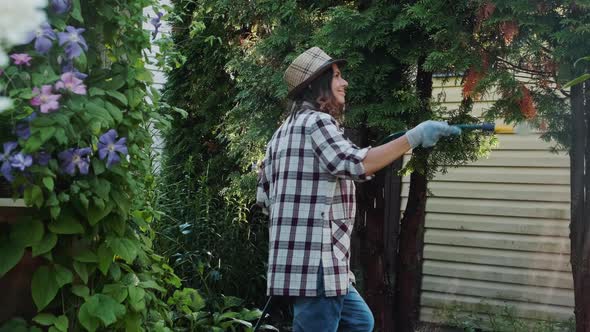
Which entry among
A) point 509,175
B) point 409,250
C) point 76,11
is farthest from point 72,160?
point 509,175

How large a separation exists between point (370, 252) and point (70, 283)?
107 inches

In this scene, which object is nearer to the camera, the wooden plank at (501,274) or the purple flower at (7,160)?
the purple flower at (7,160)

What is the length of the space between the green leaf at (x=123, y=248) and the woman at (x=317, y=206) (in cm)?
57

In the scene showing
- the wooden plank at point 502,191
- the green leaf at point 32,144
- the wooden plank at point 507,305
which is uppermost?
the wooden plank at point 502,191

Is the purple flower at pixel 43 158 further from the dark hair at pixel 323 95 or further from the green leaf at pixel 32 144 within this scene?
the dark hair at pixel 323 95

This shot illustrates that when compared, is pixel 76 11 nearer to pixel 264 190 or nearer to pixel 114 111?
pixel 114 111

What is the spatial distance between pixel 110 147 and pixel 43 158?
228 millimetres

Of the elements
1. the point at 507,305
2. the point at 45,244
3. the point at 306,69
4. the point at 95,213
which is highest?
the point at 306,69

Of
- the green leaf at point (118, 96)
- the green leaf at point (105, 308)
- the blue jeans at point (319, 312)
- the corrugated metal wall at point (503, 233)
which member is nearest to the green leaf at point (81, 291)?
the green leaf at point (105, 308)

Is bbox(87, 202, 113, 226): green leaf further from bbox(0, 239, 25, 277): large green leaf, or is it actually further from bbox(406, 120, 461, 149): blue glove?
bbox(406, 120, 461, 149): blue glove

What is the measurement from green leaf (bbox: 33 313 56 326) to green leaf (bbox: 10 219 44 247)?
0.26 meters

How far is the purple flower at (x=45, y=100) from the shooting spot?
2.18 meters

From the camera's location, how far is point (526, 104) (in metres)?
3.76

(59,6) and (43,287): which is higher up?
(59,6)
